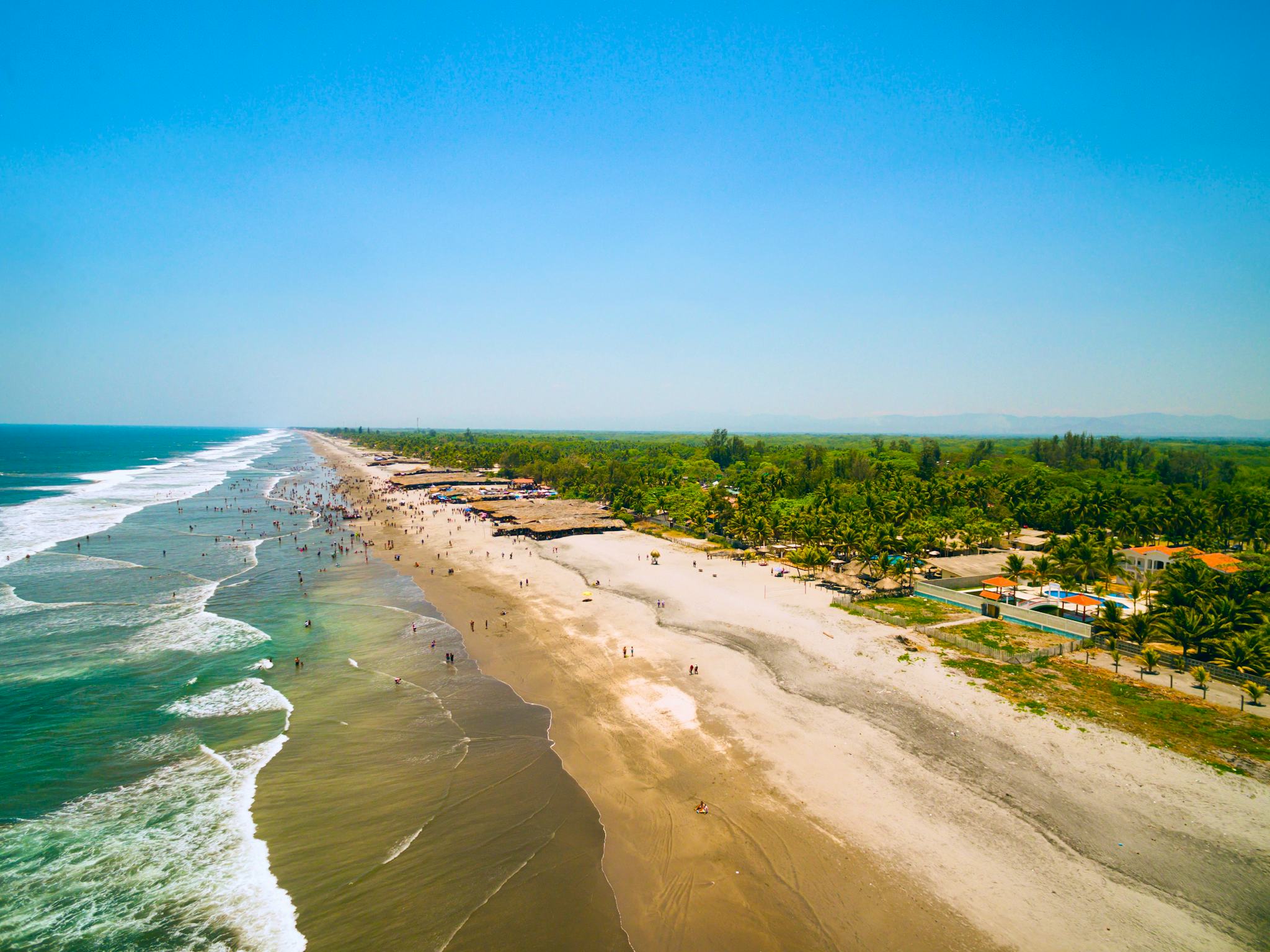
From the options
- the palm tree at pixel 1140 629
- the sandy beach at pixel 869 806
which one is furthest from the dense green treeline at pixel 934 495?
the sandy beach at pixel 869 806

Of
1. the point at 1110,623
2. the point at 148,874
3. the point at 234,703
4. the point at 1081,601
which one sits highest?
the point at 1110,623

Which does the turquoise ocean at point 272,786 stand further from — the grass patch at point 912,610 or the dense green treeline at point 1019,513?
the dense green treeline at point 1019,513

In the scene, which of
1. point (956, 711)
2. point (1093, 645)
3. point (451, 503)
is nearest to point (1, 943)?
point (956, 711)

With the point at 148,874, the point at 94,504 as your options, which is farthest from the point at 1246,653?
the point at 94,504

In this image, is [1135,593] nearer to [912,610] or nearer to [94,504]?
[912,610]

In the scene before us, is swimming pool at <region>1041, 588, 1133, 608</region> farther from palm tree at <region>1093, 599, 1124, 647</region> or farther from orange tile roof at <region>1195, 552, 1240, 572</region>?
orange tile roof at <region>1195, 552, 1240, 572</region>
